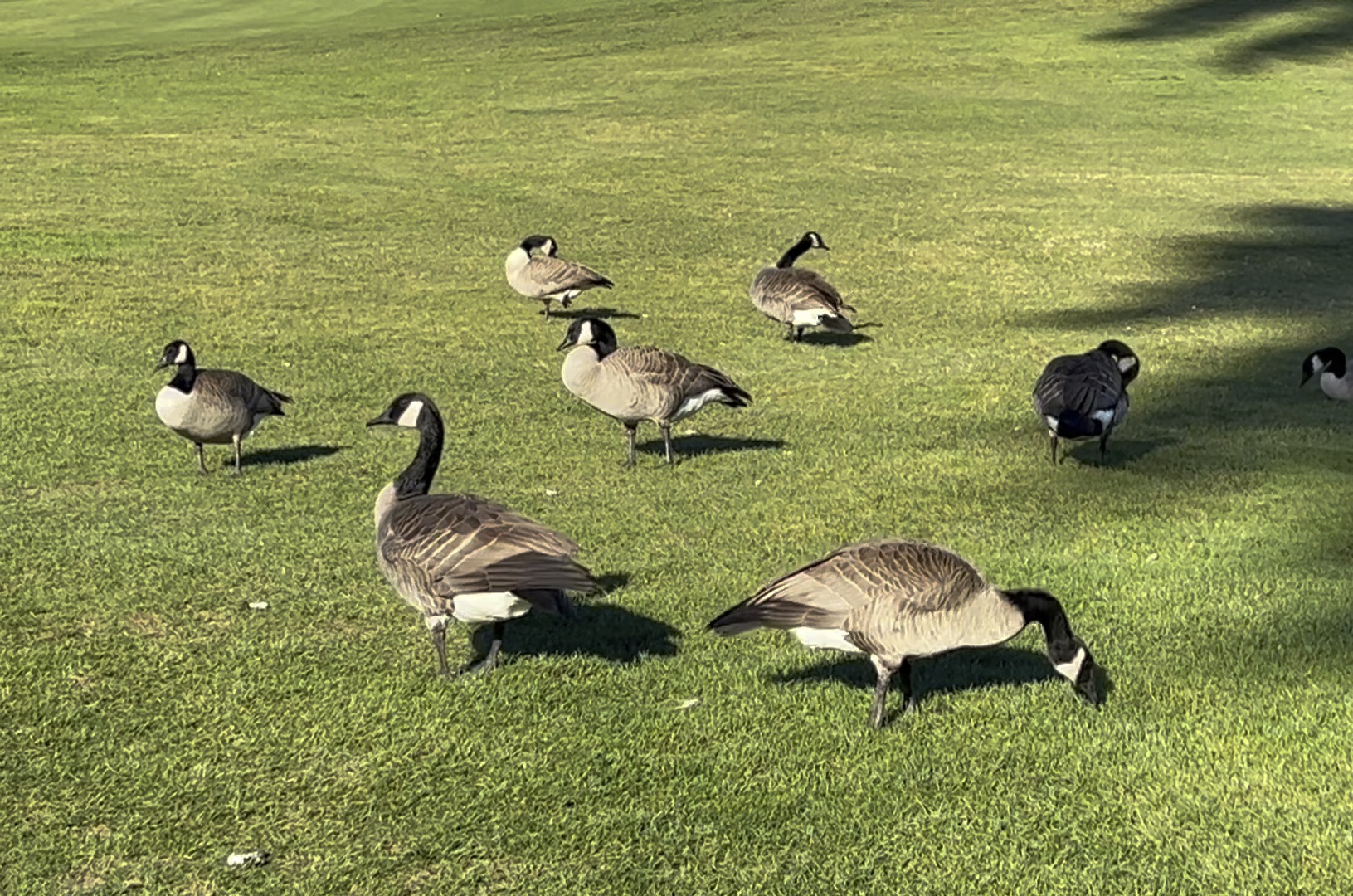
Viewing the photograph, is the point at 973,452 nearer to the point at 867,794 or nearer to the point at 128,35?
the point at 867,794

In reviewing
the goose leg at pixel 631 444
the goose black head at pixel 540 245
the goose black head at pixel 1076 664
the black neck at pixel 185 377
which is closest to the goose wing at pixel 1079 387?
the goose leg at pixel 631 444

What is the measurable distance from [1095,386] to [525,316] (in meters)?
9.01

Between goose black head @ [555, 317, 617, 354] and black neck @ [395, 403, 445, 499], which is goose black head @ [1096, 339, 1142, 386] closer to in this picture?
goose black head @ [555, 317, 617, 354]

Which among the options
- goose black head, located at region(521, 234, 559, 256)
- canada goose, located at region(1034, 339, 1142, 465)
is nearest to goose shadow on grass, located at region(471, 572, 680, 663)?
canada goose, located at region(1034, 339, 1142, 465)

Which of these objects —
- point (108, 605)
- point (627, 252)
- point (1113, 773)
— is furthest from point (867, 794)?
point (627, 252)

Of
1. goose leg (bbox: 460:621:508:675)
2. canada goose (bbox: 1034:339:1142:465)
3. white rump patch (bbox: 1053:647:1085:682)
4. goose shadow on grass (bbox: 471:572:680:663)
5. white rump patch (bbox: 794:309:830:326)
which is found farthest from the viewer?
white rump patch (bbox: 794:309:830:326)

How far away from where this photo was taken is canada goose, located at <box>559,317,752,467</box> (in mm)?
11734

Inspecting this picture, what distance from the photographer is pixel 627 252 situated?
2289 centimetres

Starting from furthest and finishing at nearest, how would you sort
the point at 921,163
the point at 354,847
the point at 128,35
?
1. the point at 128,35
2. the point at 921,163
3. the point at 354,847

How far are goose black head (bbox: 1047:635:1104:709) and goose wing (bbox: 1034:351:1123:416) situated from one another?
421cm

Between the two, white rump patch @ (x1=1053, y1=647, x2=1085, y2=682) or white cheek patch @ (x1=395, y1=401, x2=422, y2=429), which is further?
white cheek patch @ (x1=395, y1=401, x2=422, y2=429)

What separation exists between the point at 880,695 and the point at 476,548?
207cm

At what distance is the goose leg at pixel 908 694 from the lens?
7.23 metres

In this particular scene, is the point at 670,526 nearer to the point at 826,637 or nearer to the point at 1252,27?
A: the point at 826,637
